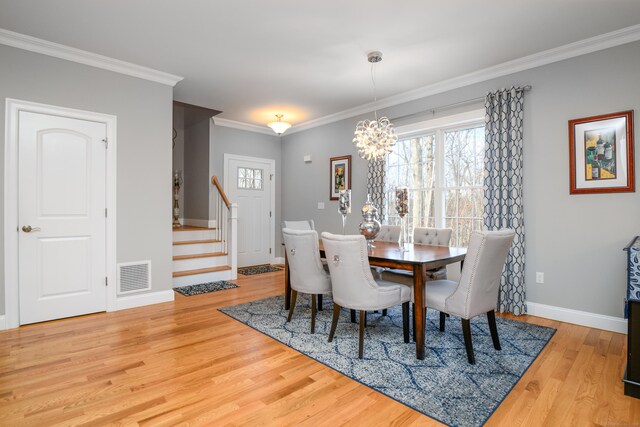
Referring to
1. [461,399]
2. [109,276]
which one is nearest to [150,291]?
[109,276]

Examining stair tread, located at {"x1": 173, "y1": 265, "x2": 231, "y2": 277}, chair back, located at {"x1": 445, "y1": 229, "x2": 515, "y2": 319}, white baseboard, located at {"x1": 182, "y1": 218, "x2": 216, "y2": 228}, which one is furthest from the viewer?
white baseboard, located at {"x1": 182, "y1": 218, "x2": 216, "y2": 228}

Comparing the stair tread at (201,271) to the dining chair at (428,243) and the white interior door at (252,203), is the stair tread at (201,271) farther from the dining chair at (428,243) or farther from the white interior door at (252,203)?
the dining chair at (428,243)

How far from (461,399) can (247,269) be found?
15.1 ft

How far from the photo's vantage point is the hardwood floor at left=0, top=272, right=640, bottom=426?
1776 millimetres

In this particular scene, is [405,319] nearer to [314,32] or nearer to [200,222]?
[314,32]

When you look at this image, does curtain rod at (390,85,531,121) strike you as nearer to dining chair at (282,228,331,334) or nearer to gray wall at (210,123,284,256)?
dining chair at (282,228,331,334)

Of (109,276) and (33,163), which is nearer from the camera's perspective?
(33,163)

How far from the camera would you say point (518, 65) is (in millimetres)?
3568

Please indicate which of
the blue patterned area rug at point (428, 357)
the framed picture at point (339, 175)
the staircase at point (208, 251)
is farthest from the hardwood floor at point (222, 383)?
the framed picture at point (339, 175)

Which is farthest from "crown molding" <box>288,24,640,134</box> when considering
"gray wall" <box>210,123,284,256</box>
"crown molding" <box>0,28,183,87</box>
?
"crown molding" <box>0,28,183,87</box>

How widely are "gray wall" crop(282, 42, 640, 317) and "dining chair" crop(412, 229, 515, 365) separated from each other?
4.31 feet

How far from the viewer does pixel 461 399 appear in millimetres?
1917

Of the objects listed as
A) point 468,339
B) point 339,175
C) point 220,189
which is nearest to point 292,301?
point 468,339

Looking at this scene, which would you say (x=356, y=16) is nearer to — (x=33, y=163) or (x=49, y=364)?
(x=33, y=163)
